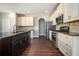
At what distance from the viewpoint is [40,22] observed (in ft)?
47.7

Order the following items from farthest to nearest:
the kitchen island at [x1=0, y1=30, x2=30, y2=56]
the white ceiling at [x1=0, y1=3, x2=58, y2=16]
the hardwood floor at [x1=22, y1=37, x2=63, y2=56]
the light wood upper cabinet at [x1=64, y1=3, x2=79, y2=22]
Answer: the white ceiling at [x1=0, y1=3, x2=58, y2=16], the hardwood floor at [x1=22, y1=37, x2=63, y2=56], the light wood upper cabinet at [x1=64, y1=3, x2=79, y2=22], the kitchen island at [x1=0, y1=30, x2=30, y2=56]

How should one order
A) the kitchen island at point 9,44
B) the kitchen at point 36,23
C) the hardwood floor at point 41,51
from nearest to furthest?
the kitchen island at point 9,44, the hardwood floor at point 41,51, the kitchen at point 36,23

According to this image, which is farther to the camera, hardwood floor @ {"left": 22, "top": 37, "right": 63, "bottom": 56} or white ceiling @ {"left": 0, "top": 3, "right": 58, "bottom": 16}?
white ceiling @ {"left": 0, "top": 3, "right": 58, "bottom": 16}

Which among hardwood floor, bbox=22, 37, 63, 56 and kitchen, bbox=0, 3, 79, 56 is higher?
kitchen, bbox=0, 3, 79, 56

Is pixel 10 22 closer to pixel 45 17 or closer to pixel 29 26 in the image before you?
pixel 29 26

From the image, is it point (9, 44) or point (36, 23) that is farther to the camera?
point (36, 23)

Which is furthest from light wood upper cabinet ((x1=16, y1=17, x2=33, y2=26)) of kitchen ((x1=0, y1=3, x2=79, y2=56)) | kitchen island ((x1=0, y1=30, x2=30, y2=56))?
kitchen island ((x1=0, y1=30, x2=30, y2=56))

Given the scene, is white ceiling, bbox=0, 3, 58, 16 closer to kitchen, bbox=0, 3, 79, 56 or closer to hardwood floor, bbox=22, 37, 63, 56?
kitchen, bbox=0, 3, 79, 56

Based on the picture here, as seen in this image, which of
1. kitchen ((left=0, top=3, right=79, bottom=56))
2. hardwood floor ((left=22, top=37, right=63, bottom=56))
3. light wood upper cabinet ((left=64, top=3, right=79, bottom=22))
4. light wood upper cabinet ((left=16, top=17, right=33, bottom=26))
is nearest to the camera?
light wood upper cabinet ((left=64, top=3, right=79, bottom=22))

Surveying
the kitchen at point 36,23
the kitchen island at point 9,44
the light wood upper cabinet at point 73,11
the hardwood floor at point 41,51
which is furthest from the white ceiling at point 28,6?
the kitchen island at point 9,44

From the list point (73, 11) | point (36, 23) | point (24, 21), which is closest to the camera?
point (73, 11)

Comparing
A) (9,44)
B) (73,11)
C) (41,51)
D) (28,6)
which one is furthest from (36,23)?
(9,44)

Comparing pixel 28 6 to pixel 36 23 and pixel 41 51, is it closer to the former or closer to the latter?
pixel 41 51

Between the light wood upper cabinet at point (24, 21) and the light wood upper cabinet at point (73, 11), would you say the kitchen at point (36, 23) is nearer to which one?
the light wood upper cabinet at point (24, 21)
